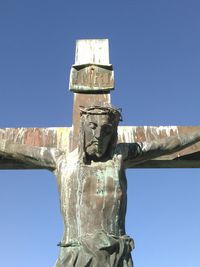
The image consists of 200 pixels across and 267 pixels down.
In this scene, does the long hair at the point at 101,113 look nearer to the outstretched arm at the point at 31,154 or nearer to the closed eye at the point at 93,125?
the closed eye at the point at 93,125

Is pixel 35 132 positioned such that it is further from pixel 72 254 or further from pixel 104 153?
pixel 72 254

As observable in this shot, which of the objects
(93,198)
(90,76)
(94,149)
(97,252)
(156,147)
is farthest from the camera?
(90,76)

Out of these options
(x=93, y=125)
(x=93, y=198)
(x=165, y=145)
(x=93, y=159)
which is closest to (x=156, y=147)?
(x=165, y=145)

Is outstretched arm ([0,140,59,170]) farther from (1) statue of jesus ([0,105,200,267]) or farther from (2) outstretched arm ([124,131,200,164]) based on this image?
(2) outstretched arm ([124,131,200,164])

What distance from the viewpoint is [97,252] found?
18.3ft

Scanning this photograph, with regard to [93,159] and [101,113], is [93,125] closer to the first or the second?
A: [101,113]

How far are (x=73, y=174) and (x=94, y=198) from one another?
35 centimetres

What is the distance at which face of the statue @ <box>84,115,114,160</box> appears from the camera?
19.3ft

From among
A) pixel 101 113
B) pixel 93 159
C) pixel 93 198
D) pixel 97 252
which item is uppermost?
pixel 101 113

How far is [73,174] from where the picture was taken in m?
6.01

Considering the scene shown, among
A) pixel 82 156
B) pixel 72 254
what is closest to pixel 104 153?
pixel 82 156

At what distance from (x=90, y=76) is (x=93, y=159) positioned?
54.9 inches

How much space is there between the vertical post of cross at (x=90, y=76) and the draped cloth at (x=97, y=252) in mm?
1447

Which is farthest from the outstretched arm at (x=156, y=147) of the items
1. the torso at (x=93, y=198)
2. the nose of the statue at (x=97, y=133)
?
the nose of the statue at (x=97, y=133)
